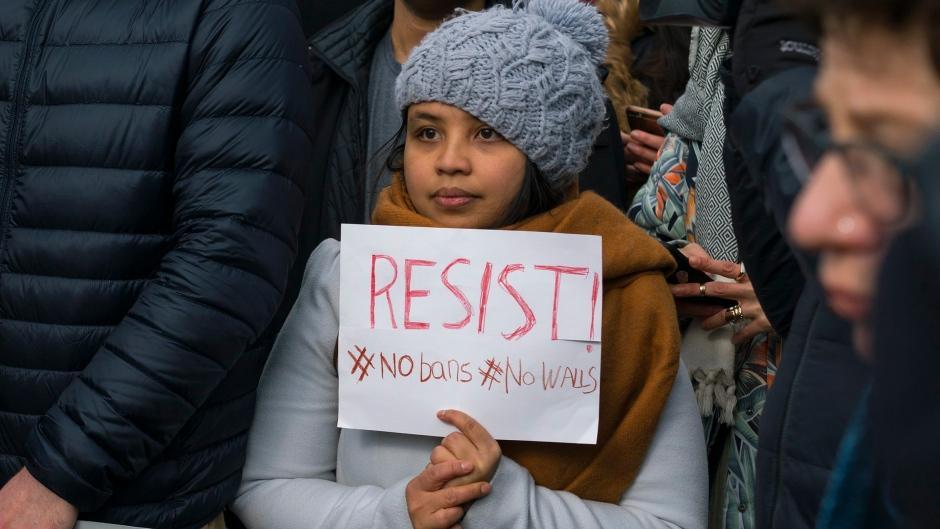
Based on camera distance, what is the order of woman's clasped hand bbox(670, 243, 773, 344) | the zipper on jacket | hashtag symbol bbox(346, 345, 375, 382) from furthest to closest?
woman's clasped hand bbox(670, 243, 773, 344) < the zipper on jacket < hashtag symbol bbox(346, 345, 375, 382)

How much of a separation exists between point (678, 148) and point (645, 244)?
36.7 inches

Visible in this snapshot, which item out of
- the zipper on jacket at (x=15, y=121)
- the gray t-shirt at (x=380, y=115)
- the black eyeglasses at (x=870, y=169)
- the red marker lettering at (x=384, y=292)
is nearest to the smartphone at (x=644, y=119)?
the gray t-shirt at (x=380, y=115)

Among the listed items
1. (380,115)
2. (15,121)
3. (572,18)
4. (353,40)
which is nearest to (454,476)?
(572,18)

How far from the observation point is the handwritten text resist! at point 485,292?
1729 mm

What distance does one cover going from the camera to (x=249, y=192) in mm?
1846

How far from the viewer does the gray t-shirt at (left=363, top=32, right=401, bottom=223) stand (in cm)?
268

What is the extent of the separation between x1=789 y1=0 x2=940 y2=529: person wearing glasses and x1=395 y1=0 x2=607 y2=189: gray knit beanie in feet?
3.70

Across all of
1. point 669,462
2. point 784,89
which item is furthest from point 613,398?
point 784,89

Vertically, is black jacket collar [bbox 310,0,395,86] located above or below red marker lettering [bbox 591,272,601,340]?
above

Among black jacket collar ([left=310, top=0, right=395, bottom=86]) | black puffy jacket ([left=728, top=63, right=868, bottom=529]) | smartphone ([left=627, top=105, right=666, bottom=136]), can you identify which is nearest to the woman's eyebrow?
black puffy jacket ([left=728, top=63, right=868, bottom=529])

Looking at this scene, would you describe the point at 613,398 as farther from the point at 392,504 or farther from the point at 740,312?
the point at 740,312

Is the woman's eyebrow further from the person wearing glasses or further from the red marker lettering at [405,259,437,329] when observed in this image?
the person wearing glasses

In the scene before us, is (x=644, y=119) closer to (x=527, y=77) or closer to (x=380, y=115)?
(x=380, y=115)

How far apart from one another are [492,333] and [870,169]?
1101mm
